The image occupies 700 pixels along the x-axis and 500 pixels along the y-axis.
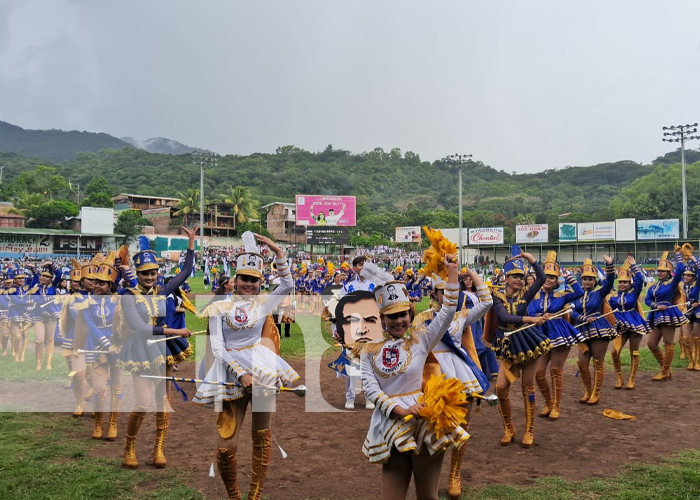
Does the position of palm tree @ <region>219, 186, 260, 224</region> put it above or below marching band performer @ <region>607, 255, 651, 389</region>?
above

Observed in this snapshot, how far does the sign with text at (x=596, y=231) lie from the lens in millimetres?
67625

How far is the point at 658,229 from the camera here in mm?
65938

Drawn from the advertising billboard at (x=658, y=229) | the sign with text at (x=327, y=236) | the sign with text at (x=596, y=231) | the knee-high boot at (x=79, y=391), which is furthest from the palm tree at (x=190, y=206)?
the knee-high boot at (x=79, y=391)

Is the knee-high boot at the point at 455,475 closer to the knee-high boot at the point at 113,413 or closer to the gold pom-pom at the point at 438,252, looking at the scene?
the gold pom-pom at the point at 438,252

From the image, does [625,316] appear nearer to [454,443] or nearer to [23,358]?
[454,443]

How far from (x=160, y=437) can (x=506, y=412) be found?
462 cm

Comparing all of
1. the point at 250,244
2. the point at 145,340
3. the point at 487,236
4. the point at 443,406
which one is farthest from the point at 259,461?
the point at 487,236

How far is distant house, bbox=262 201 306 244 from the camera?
308 feet

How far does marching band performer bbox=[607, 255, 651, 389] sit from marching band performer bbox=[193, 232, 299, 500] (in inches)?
323

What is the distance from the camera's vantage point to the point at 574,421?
928cm

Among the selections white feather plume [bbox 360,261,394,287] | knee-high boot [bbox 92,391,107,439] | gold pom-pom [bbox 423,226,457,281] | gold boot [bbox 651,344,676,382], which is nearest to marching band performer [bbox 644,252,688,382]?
gold boot [bbox 651,344,676,382]

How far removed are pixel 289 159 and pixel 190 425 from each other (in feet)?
557

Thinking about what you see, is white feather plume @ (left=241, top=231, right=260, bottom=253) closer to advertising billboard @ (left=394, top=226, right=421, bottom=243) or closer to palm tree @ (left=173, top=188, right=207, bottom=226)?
advertising billboard @ (left=394, top=226, right=421, bottom=243)

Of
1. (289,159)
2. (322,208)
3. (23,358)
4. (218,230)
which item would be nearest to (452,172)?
(289,159)
